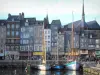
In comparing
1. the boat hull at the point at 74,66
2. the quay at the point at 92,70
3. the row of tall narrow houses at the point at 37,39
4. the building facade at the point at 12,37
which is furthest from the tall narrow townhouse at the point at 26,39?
the quay at the point at 92,70

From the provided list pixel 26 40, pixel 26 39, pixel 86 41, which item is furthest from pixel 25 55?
pixel 86 41

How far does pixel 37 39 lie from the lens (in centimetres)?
8575

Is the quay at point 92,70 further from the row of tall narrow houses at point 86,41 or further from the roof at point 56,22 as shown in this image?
the roof at point 56,22

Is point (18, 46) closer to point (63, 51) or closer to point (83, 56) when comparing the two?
point (63, 51)

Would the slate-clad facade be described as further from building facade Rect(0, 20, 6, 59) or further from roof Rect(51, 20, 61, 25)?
building facade Rect(0, 20, 6, 59)

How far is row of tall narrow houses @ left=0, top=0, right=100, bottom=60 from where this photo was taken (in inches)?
3342

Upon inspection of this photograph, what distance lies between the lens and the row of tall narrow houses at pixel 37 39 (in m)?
84.9

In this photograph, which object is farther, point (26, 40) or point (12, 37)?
point (26, 40)

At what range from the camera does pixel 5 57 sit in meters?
83.8

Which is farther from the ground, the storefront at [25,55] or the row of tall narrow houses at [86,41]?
the row of tall narrow houses at [86,41]

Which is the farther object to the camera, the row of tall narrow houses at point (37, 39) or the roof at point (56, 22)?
the roof at point (56, 22)

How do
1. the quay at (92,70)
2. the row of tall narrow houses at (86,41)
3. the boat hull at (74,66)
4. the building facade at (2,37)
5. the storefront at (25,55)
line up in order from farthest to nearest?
the row of tall narrow houses at (86,41) → the building facade at (2,37) → the storefront at (25,55) → the boat hull at (74,66) → the quay at (92,70)

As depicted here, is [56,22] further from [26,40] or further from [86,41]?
[26,40]

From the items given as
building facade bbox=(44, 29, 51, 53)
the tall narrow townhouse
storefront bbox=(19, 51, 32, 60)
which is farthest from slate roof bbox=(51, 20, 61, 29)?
storefront bbox=(19, 51, 32, 60)
